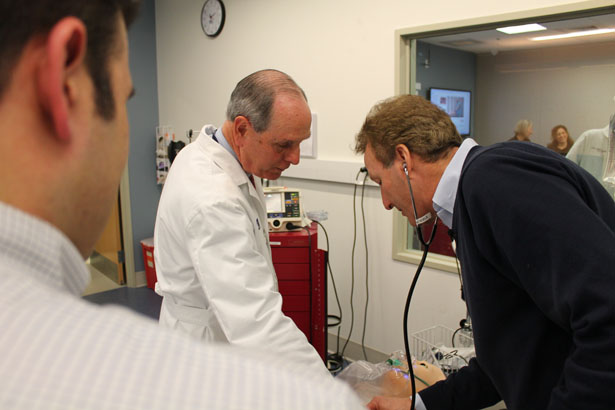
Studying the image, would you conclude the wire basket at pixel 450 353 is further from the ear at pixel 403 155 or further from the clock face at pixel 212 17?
the clock face at pixel 212 17

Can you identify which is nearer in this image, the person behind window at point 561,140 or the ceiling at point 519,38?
the ceiling at point 519,38

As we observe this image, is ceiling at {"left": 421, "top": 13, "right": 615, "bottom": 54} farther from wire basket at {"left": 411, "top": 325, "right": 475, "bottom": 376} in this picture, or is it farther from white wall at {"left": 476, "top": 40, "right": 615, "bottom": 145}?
wire basket at {"left": 411, "top": 325, "right": 475, "bottom": 376}

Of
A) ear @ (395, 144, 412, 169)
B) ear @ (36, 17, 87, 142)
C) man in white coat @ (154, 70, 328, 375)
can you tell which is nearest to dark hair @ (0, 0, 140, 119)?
ear @ (36, 17, 87, 142)

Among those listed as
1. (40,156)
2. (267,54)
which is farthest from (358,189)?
(40,156)

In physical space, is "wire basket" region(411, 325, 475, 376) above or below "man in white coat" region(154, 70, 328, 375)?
below

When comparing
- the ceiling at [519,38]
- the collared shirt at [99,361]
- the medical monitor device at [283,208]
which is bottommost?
the medical monitor device at [283,208]

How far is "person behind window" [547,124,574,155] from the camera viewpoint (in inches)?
95.9

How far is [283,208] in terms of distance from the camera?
2596 mm

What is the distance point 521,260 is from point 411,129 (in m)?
0.50

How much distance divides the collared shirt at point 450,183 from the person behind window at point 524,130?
1.57 metres

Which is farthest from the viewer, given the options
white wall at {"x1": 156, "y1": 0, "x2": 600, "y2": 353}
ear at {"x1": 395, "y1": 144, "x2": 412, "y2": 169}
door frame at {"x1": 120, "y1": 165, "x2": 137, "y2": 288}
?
door frame at {"x1": 120, "y1": 165, "x2": 137, "y2": 288}

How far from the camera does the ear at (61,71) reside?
340 millimetres

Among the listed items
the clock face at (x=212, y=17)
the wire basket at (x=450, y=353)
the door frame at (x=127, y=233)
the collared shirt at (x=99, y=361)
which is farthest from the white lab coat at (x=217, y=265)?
the door frame at (x=127, y=233)

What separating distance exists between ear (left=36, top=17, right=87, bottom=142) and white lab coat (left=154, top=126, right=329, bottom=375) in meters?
0.91
